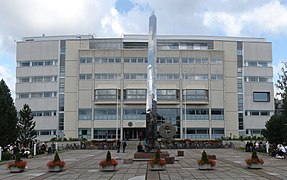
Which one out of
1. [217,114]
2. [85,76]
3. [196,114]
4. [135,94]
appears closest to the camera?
[135,94]

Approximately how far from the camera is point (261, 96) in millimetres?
76812

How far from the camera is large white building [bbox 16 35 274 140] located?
73.1 meters

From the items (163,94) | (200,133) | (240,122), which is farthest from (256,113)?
(163,94)

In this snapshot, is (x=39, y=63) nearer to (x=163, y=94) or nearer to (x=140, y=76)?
(x=140, y=76)

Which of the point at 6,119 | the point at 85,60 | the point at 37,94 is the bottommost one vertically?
the point at 6,119

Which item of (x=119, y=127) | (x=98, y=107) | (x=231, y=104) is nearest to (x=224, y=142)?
(x=231, y=104)

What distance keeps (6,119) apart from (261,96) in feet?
186

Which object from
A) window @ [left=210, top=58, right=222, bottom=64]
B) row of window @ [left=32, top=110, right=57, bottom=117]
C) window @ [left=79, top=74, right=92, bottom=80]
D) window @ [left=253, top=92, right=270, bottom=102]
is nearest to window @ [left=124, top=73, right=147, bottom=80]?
window @ [left=79, top=74, right=92, bottom=80]

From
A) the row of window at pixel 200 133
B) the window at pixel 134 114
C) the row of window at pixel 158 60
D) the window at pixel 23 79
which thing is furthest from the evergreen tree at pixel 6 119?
the row of window at pixel 200 133

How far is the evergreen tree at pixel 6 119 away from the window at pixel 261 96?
54023mm

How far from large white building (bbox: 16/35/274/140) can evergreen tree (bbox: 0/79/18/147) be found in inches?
1392

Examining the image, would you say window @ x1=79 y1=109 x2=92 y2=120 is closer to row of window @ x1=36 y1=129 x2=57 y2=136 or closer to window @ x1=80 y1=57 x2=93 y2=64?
row of window @ x1=36 y1=129 x2=57 y2=136

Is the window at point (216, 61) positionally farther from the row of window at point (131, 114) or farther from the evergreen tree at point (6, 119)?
the evergreen tree at point (6, 119)

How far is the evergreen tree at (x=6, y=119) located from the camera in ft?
116
